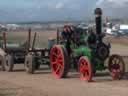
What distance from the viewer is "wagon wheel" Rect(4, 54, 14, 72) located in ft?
69.1

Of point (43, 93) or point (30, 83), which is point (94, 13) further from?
point (43, 93)

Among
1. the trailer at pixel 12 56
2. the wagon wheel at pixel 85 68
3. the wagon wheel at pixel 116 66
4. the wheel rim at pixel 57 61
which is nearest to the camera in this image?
the wagon wheel at pixel 85 68

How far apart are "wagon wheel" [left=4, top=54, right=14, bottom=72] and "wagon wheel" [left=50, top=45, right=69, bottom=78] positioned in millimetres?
2794

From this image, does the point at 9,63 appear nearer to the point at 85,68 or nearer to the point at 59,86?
the point at 85,68

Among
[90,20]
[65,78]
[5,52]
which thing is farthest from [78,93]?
[5,52]

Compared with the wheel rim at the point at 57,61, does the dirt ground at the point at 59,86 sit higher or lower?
lower

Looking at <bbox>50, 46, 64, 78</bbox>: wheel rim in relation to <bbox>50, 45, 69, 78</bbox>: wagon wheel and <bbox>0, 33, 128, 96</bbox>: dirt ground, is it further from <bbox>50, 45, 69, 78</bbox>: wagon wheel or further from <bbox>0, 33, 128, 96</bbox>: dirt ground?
<bbox>0, 33, 128, 96</bbox>: dirt ground

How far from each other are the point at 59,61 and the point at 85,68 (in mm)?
1693

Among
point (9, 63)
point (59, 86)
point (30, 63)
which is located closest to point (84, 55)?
point (59, 86)

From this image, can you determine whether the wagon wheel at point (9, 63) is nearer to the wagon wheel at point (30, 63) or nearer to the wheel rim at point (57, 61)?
the wagon wheel at point (30, 63)

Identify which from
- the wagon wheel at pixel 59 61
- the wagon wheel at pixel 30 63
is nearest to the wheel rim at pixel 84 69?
the wagon wheel at pixel 59 61

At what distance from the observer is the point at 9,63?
69.5ft

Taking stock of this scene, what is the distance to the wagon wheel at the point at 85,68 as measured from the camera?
16.2 metres

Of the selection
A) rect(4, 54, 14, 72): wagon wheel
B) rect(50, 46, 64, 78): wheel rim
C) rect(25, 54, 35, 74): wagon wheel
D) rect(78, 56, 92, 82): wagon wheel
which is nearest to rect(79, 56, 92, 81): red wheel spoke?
rect(78, 56, 92, 82): wagon wheel
